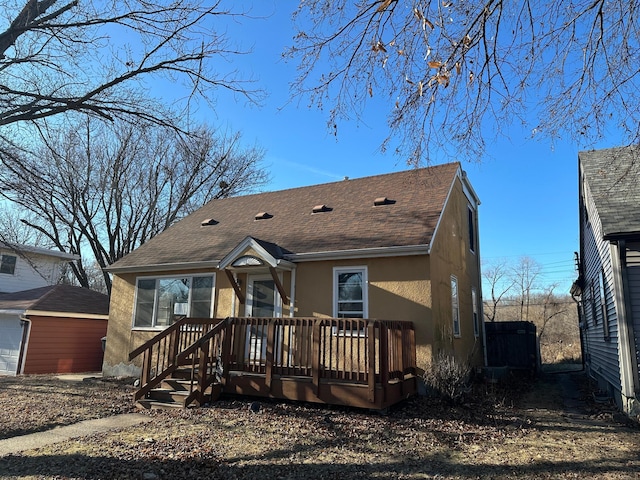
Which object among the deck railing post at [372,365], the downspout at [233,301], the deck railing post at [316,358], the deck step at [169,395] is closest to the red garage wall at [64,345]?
the downspout at [233,301]

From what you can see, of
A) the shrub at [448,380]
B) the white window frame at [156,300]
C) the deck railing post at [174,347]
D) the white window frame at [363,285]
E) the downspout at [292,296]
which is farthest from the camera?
the white window frame at [156,300]

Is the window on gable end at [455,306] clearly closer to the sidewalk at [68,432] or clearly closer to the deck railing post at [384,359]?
the deck railing post at [384,359]

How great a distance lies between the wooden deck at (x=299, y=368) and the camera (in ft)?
25.2

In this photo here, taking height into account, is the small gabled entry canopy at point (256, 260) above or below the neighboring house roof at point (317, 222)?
below

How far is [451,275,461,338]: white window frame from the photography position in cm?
1109

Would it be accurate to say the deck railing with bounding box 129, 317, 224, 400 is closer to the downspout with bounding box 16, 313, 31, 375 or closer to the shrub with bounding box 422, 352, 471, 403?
the shrub with bounding box 422, 352, 471, 403

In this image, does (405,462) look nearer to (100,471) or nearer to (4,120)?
(100,471)

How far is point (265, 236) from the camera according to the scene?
40.5ft

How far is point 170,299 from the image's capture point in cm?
1249

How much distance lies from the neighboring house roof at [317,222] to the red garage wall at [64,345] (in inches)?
204

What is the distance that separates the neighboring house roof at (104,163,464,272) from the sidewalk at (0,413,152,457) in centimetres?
448

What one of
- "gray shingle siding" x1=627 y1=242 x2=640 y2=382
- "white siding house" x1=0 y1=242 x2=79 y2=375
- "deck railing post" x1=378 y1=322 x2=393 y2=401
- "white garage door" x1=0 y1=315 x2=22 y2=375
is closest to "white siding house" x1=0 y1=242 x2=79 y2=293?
"white siding house" x1=0 y1=242 x2=79 y2=375

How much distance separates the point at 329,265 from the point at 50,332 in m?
11.9

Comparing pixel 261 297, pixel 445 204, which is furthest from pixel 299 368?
pixel 445 204
